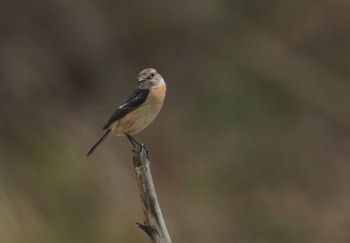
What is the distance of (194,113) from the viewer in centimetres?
1066

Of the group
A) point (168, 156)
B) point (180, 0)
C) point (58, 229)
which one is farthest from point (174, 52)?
point (58, 229)

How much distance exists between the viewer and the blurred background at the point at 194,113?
9320 mm

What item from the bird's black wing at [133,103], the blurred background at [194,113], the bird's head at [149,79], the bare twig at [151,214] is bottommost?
the bare twig at [151,214]

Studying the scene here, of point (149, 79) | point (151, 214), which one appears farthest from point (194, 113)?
point (151, 214)

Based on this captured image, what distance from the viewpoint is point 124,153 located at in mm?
9609

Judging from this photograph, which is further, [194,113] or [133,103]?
[194,113]

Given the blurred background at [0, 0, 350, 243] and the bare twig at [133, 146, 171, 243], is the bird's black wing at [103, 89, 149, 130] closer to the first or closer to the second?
the bare twig at [133, 146, 171, 243]

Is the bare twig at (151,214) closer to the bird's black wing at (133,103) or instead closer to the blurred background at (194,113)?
the bird's black wing at (133,103)

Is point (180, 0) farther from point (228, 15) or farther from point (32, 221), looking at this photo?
point (32, 221)

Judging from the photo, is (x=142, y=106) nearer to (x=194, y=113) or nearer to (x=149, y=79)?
(x=149, y=79)

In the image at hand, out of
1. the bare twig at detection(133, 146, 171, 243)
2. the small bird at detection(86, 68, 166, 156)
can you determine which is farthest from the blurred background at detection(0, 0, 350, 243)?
the bare twig at detection(133, 146, 171, 243)

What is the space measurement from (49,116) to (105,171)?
1.08 m

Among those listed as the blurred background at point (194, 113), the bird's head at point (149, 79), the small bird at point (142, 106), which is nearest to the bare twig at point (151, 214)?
the small bird at point (142, 106)

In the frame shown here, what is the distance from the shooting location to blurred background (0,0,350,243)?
9320mm
